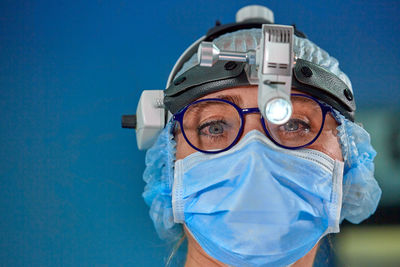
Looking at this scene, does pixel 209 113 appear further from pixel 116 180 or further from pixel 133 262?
pixel 133 262

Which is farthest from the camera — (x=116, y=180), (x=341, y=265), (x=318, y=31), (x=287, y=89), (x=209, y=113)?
(x=318, y=31)

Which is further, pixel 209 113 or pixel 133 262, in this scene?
pixel 133 262

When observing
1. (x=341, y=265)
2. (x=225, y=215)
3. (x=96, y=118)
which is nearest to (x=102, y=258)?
(x=96, y=118)

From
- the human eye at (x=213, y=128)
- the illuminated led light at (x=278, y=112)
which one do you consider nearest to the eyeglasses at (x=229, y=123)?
the human eye at (x=213, y=128)

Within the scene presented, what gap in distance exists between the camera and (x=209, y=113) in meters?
1.43

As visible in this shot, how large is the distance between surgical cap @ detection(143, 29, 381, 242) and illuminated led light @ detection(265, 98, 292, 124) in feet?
1.63

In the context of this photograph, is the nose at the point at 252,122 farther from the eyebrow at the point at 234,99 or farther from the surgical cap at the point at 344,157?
the surgical cap at the point at 344,157

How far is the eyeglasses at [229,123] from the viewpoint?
4.52 feet

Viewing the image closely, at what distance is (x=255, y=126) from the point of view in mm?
1328

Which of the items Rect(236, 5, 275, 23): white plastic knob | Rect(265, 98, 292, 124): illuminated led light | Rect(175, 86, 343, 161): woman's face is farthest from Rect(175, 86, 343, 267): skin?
Rect(236, 5, 275, 23): white plastic knob

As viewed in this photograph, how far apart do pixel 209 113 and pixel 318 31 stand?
0.89 m

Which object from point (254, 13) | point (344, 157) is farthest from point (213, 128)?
point (254, 13)

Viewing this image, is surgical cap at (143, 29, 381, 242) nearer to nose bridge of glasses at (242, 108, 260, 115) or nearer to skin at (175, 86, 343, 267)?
skin at (175, 86, 343, 267)

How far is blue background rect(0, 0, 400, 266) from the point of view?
1.75 meters
